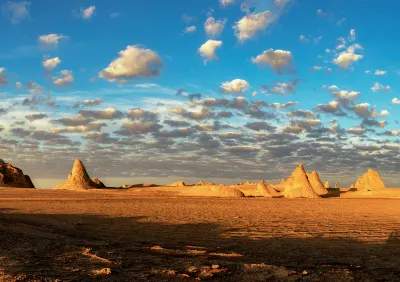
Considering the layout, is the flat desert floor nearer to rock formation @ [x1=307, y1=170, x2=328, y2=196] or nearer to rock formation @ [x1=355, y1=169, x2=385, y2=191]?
rock formation @ [x1=307, y1=170, x2=328, y2=196]

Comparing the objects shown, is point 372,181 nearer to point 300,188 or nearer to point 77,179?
point 300,188

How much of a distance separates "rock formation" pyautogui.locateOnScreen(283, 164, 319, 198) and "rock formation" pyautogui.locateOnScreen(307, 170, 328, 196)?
21.1 ft

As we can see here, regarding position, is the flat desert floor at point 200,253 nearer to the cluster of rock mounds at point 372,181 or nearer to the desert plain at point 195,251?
the desert plain at point 195,251

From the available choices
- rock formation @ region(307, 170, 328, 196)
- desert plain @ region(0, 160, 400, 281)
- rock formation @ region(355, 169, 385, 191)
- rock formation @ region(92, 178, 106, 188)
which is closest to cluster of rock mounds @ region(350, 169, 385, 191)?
rock formation @ region(355, 169, 385, 191)

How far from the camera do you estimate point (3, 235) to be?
24.2 feet

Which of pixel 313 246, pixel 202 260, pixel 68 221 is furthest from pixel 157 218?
pixel 202 260

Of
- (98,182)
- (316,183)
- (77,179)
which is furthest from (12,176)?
(316,183)

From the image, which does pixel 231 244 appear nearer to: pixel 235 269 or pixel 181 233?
pixel 181 233

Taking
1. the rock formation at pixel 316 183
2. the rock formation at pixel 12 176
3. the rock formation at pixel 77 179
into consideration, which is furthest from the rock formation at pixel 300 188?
the rock formation at pixel 12 176

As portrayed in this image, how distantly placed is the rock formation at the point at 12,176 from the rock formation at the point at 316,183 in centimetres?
3463

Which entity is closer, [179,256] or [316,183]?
[179,256]

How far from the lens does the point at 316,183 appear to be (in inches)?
1537

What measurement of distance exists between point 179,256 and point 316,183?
3556 cm

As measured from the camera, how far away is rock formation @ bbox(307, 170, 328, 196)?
38.1m
